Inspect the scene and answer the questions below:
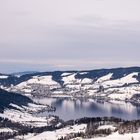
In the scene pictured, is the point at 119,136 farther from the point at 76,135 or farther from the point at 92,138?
the point at 76,135

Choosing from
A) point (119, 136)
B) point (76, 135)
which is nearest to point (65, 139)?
point (76, 135)

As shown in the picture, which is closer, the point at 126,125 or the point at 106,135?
the point at 106,135

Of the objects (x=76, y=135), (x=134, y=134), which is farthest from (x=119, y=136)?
(x=76, y=135)

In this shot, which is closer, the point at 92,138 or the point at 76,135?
the point at 92,138

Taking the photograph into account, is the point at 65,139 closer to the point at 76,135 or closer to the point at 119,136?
the point at 76,135

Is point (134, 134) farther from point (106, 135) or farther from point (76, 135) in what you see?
point (76, 135)

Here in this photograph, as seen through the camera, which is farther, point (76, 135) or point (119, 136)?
point (76, 135)
